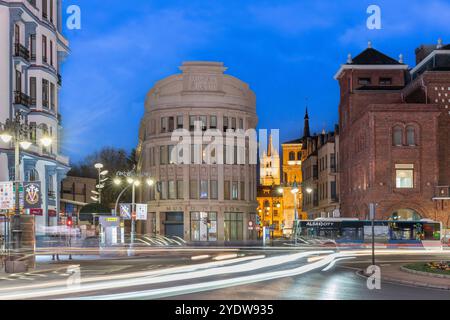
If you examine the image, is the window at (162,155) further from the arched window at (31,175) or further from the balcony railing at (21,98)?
the balcony railing at (21,98)

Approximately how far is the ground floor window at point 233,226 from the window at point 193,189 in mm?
4527

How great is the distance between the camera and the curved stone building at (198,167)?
85.8 m

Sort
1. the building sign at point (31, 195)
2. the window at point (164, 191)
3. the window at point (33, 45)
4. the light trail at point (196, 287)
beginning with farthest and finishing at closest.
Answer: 1. the window at point (164, 191)
2. the window at point (33, 45)
3. the building sign at point (31, 195)
4. the light trail at point (196, 287)

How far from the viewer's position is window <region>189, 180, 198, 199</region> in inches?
3393

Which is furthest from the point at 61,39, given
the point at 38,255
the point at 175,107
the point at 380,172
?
the point at 380,172

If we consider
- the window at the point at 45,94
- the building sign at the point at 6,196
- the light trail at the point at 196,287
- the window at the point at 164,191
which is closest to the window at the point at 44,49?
the window at the point at 45,94

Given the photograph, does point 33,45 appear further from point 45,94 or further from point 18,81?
point 18,81

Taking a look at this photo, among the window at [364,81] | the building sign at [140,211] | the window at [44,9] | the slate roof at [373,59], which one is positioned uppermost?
the slate roof at [373,59]

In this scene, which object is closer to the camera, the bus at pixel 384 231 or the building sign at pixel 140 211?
the building sign at pixel 140 211

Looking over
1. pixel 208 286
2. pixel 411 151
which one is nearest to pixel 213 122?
pixel 411 151

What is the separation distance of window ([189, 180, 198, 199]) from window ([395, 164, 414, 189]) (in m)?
25.3

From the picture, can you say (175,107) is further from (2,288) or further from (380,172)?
(2,288)

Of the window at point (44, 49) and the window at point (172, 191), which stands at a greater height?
the window at point (44, 49)
